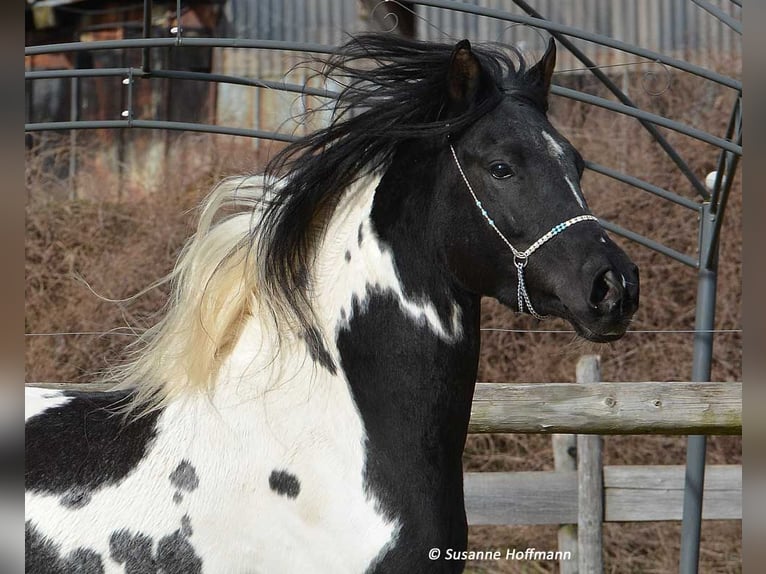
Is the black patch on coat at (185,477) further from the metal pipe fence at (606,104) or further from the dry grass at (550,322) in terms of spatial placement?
the dry grass at (550,322)

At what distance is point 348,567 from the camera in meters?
2.18

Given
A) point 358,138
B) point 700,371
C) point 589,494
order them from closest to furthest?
point 358,138 → point 700,371 → point 589,494

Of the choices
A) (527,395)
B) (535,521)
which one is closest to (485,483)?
(535,521)

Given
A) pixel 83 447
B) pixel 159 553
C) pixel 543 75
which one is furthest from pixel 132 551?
pixel 543 75

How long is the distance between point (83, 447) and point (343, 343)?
699 millimetres

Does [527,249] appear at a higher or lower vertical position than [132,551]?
higher

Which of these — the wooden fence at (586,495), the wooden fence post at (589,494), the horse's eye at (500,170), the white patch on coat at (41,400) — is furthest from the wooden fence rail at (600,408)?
the horse's eye at (500,170)

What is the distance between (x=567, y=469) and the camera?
5.44 m

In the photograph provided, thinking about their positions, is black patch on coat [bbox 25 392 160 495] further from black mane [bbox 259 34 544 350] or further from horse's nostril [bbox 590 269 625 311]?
horse's nostril [bbox 590 269 625 311]

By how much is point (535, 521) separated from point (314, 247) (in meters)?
3.28

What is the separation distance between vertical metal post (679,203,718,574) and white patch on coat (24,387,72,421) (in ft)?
9.79

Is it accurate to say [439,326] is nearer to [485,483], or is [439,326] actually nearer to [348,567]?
[348,567]

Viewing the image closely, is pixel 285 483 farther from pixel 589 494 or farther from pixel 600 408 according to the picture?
pixel 589 494

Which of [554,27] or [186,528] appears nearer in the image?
[186,528]
